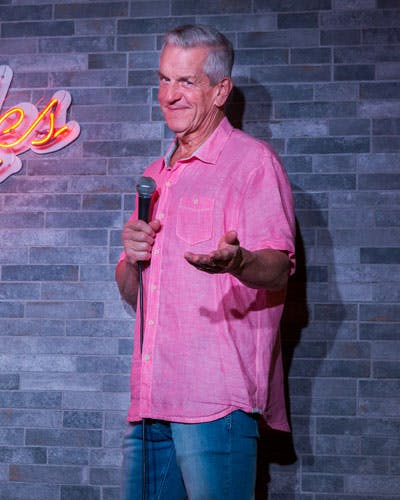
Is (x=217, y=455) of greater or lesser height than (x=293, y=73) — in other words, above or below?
below

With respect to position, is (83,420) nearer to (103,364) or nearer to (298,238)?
(103,364)

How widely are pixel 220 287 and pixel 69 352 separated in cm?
108

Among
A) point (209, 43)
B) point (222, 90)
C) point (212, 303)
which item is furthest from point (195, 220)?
point (209, 43)

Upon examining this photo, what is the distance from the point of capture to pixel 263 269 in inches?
80.7

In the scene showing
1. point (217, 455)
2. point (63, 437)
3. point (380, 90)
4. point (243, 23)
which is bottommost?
point (63, 437)

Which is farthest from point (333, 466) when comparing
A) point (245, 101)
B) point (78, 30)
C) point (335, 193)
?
point (78, 30)

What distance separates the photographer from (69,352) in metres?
3.05

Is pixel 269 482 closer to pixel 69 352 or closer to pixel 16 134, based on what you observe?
pixel 69 352

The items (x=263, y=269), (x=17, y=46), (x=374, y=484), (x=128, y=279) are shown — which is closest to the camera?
(x=263, y=269)

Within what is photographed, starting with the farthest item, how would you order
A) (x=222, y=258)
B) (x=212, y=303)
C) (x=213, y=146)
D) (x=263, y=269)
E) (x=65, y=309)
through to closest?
(x=65, y=309), (x=213, y=146), (x=212, y=303), (x=263, y=269), (x=222, y=258)

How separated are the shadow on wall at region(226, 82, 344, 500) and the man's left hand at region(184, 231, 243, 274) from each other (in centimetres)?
110

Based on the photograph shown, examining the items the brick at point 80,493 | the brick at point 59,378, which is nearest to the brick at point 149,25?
the brick at point 59,378

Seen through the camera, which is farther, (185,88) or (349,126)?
(349,126)

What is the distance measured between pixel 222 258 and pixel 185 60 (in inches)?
33.6
